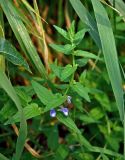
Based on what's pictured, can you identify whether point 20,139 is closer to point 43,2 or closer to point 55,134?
point 55,134

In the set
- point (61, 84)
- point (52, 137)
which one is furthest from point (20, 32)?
point (52, 137)

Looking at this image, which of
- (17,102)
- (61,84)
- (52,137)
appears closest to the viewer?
(17,102)

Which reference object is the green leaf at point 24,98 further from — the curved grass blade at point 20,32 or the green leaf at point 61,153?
the green leaf at point 61,153

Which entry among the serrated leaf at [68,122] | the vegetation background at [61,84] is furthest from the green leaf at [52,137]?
the serrated leaf at [68,122]

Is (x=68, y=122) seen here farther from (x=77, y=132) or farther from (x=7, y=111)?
(x=7, y=111)

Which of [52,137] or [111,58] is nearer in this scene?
[111,58]

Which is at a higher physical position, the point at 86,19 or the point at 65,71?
the point at 86,19

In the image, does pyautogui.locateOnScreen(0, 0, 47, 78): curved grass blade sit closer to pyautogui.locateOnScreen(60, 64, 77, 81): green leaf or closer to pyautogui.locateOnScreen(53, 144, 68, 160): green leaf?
pyautogui.locateOnScreen(60, 64, 77, 81): green leaf

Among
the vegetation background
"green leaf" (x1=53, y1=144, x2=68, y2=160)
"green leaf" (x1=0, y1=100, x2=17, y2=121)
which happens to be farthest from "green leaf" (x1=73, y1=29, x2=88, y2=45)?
"green leaf" (x1=53, y1=144, x2=68, y2=160)
